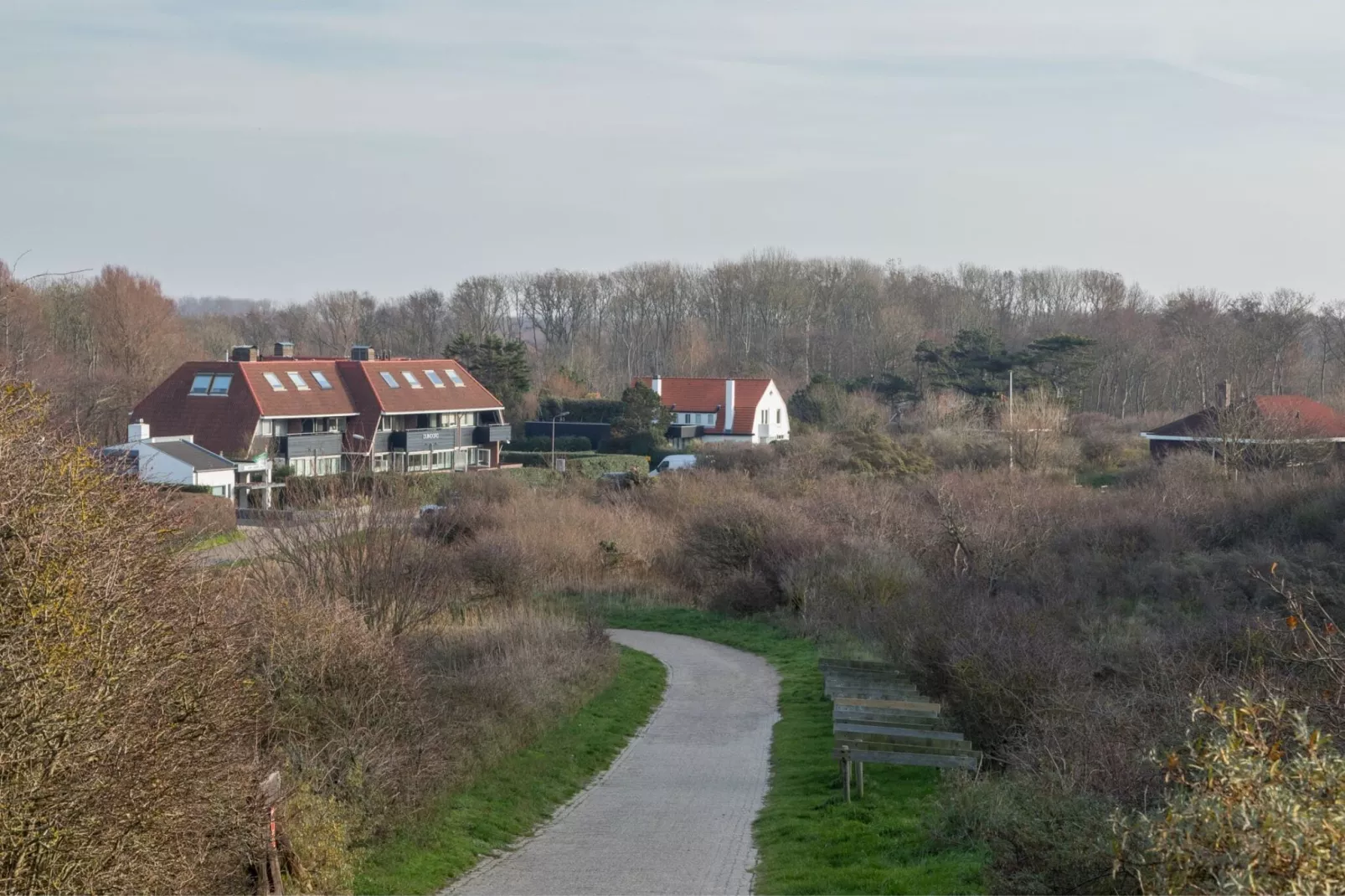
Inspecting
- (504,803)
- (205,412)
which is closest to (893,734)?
(504,803)

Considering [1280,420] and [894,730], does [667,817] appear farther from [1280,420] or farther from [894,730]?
[1280,420]

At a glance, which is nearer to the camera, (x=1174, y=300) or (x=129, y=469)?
(x=129, y=469)

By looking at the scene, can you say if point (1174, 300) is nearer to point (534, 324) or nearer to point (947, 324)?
point (947, 324)

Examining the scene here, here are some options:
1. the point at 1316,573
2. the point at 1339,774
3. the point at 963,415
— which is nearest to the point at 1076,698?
the point at 1339,774

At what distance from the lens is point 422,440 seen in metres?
55.1

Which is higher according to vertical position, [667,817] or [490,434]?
[490,434]

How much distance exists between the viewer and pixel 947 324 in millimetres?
90750

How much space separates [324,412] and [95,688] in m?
46.8

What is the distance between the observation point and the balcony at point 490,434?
5875 centimetres

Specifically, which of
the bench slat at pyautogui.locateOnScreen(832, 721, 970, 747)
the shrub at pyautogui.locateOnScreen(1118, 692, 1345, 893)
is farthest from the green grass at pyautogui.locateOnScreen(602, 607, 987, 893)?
the shrub at pyautogui.locateOnScreen(1118, 692, 1345, 893)

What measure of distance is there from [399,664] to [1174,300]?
7597 centimetres

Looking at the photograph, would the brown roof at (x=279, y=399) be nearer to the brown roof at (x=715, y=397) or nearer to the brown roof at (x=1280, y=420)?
the brown roof at (x=715, y=397)

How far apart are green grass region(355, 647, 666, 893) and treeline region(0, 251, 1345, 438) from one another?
5001 cm

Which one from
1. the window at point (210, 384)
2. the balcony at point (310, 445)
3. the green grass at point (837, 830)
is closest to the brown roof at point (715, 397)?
the balcony at point (310, 445)
